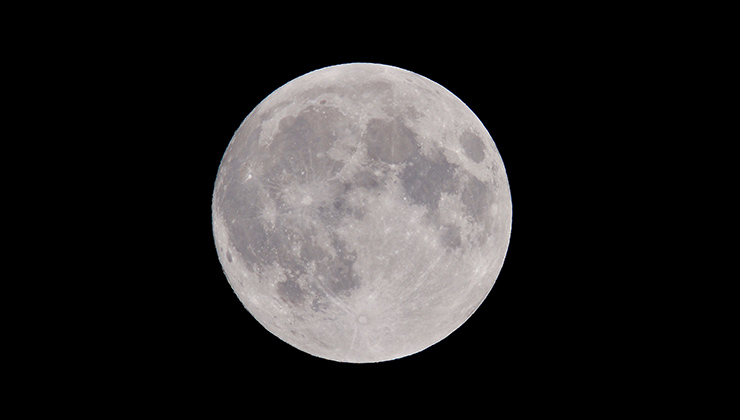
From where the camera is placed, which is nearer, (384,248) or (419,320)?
(384,248)

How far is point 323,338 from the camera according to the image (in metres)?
5.07

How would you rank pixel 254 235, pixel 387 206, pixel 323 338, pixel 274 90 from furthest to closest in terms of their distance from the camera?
pixel 274 90, pixel 323 338, pixel 254 235, pixel 387 206

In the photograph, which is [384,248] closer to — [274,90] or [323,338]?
[323,338]

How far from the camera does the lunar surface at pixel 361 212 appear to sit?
448cm

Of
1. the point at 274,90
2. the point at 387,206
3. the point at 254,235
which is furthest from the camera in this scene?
the point at 274,90

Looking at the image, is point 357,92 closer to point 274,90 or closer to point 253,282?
point 274,90

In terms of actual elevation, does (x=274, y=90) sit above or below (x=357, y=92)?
above

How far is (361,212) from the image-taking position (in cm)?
443

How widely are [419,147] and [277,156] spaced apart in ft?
4.10

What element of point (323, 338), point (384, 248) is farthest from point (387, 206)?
point (323, 338)

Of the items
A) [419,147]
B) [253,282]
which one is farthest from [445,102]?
[253,282]

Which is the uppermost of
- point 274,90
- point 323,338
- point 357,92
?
point 274,90

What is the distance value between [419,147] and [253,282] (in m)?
2.00

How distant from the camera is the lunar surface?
14.7 feet
